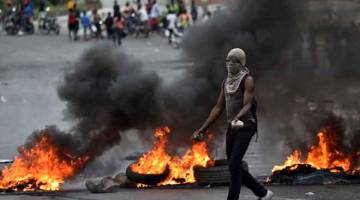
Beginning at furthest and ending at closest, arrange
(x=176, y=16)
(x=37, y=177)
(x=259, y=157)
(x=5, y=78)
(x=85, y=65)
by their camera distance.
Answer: (x=176, y=16), (x=5, y=78), (x=259, y=157), (x=85, y=65), (x=37, y=177)

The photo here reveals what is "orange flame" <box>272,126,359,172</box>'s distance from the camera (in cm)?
1152

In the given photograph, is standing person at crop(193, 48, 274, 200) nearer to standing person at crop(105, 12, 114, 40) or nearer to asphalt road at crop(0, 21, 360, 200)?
asphalt road at crop(0, 21, 360, 200)

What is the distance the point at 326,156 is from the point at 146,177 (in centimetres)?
211

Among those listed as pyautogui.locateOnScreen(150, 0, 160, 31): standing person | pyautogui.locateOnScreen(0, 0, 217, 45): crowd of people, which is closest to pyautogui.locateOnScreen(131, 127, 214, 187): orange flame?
pyautogui.locateOnScreen(0, 0, 217, 45): crowd of people

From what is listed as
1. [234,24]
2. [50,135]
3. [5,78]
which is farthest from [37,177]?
[5,78]

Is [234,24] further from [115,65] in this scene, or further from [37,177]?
[37,177]

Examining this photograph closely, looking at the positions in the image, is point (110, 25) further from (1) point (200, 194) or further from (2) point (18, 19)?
(1) point (200, 194)

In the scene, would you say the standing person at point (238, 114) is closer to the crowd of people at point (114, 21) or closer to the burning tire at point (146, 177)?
the burning tire at point (146, 177)

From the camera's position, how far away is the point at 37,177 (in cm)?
1132

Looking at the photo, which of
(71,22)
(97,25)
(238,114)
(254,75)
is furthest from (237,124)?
(97,25)

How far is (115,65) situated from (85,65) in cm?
35

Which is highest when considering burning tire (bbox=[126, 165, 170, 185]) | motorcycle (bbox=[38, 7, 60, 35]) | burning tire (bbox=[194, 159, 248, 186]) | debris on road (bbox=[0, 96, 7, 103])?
burning tire (bbox=[194, 159, 248, 186])

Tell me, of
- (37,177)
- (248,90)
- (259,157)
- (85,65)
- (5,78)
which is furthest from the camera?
(5,78)

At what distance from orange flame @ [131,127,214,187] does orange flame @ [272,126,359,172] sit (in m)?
0.89
